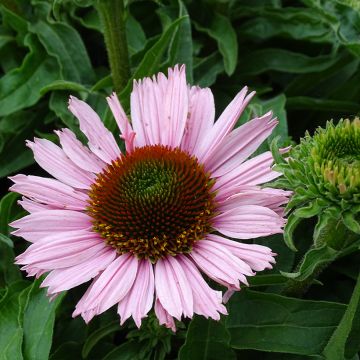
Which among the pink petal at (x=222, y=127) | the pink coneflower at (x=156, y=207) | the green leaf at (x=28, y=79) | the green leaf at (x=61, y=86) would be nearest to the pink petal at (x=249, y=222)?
the pink coneflower at (x=156, y=207)

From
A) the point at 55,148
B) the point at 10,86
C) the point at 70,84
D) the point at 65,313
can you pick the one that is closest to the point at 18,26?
the point at 10,86

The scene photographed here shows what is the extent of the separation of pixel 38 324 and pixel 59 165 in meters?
0.25

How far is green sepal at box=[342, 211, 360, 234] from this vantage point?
85 centimetres

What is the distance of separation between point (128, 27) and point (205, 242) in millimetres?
728

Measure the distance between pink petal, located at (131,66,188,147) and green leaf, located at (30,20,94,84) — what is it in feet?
1.39

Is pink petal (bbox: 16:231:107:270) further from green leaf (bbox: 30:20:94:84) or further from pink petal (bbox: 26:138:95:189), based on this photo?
green leaf (bbox: 30:20:94:84)

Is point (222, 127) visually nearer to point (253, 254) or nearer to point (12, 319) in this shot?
point (253, 254)

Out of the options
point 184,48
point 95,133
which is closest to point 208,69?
point 184,48

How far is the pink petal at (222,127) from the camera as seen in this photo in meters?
1.06

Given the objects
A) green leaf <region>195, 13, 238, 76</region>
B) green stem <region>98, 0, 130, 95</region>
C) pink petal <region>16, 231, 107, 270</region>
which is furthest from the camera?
green leaf <region>195, 13, 238, 76</region>

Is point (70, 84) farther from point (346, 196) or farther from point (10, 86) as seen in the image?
point (346, 196)

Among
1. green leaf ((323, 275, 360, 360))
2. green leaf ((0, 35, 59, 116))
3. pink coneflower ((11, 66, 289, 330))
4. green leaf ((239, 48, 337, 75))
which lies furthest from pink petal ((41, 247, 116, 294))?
green leaf ((239, 48, 337, 75))

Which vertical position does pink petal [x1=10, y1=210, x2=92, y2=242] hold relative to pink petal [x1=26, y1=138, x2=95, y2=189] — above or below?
below

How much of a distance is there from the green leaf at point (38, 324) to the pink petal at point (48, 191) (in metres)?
0.14
